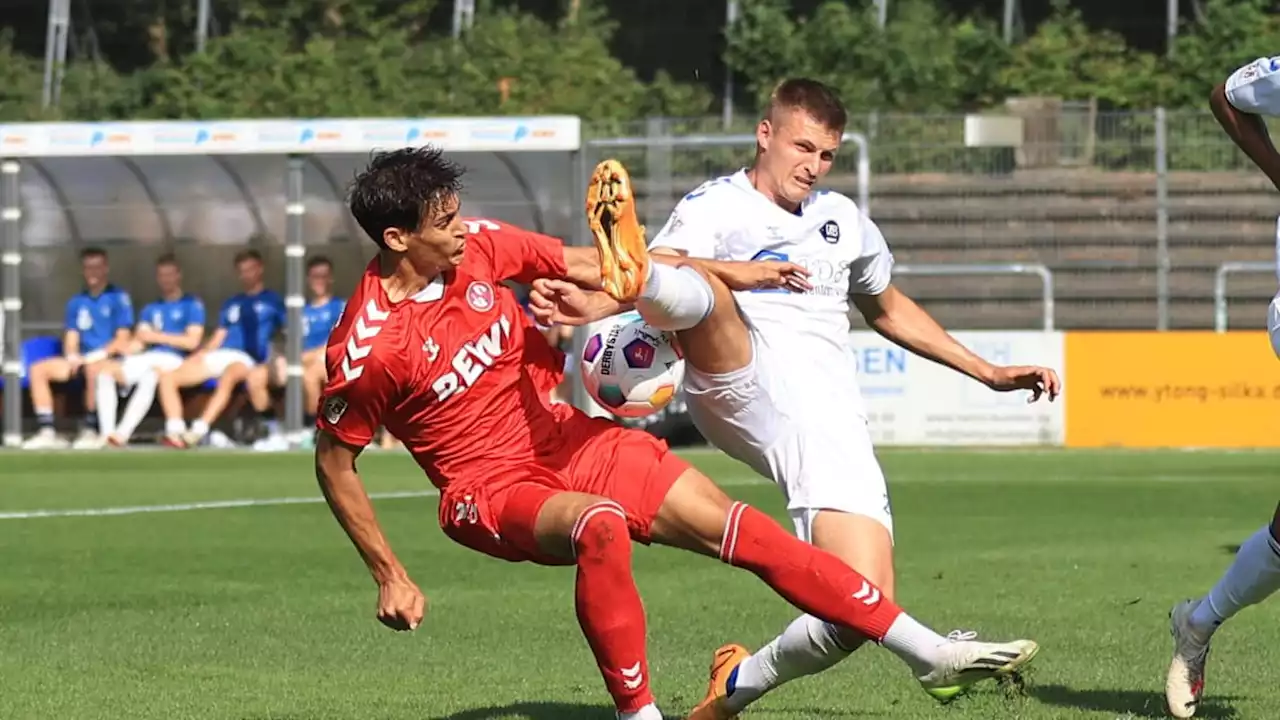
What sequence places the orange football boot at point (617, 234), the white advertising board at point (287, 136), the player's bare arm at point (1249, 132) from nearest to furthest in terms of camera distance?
the orange football boot at point (617, 234), the player's bare arm at point (1249, 132), the white advertising board at point (287, 136)

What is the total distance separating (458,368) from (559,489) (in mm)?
447

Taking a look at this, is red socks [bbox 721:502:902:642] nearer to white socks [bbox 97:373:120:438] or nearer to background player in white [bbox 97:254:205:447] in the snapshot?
background player in white [bbox 97:254:205:447]

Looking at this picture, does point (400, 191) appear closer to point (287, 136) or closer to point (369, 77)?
point (287, 136)

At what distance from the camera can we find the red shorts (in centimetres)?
615

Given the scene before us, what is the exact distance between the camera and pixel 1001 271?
83.3 feet

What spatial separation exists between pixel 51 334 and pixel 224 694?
18.4 meters

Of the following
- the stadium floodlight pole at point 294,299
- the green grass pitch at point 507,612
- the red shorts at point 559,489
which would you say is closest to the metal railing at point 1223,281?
the green grass pitch at point 507,612

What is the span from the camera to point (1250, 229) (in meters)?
27.6

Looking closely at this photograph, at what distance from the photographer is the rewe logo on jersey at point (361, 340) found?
6121 millimetres

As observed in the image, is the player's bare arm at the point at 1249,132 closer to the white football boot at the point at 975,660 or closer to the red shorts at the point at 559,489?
the white football boot at the point at 975,660

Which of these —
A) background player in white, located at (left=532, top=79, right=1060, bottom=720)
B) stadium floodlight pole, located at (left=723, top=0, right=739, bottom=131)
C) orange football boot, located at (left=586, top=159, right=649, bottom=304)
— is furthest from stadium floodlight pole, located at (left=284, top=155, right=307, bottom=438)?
orange football boot, located at (left=586, top=159, right=649, bottom=304)

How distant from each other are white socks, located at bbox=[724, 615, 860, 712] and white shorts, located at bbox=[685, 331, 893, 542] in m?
0.32

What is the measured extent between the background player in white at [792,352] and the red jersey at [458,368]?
258 mm

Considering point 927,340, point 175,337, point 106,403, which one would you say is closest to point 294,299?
point 175,337
